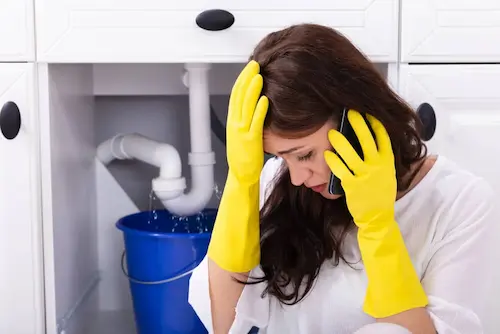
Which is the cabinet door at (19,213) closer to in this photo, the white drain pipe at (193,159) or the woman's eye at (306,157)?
the white drain pipe at (193,159)

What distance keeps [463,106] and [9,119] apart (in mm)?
760

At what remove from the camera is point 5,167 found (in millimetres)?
1169

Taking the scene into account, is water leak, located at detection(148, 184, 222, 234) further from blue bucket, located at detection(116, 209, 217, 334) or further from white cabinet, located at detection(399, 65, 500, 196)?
white cabinet, located at detection(399, 65, 500, 196)

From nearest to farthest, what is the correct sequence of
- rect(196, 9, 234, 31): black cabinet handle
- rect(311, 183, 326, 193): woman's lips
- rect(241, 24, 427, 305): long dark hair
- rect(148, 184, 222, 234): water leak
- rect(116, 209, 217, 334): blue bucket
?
1. rect(241, 24, 427, 305): long dark hair
2. rect(311, 183, 326, 193): woman's lips
3. rect(196, 9, 234, 31): black cabinet handle
4. rect(116, 209, 217, 334): blue bucket
5. rect(148, 184, 222, 234): water leak

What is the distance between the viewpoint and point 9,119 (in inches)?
45.1

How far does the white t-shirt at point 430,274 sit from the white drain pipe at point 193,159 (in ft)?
0.94

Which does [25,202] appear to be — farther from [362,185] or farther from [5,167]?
[362,185]

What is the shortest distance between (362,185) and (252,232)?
0.21 metres

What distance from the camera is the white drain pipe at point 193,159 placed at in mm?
1340

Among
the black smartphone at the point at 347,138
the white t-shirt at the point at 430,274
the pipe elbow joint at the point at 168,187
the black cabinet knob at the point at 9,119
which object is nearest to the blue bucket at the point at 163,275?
the pipe elbow joint at the point at 168,187

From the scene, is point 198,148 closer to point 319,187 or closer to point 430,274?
point 319,187

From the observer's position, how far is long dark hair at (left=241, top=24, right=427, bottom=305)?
2.80 feet

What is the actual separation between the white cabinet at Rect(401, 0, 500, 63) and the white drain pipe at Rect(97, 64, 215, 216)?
0.39 m

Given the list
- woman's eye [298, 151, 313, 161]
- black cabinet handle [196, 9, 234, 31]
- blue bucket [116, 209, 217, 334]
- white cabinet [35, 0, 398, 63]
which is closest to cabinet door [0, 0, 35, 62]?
white cabinet [35, 0, 398, 63]
